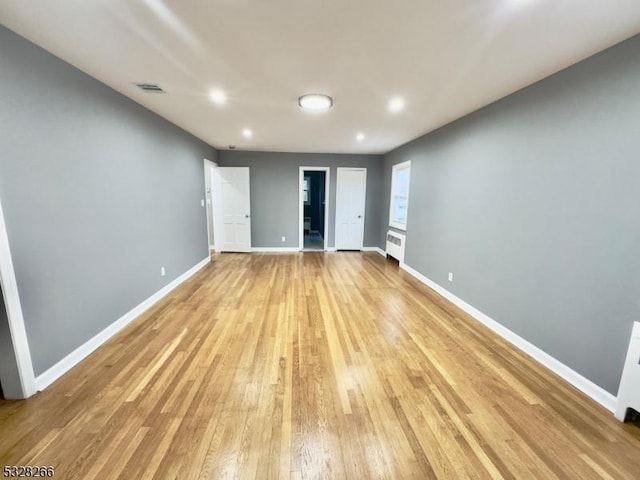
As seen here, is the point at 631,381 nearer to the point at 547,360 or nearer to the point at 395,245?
the point at 547,360

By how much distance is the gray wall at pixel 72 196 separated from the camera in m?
1.71

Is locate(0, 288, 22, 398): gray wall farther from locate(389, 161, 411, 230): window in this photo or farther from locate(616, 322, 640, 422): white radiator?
locate(389, 161, 411, 230): window

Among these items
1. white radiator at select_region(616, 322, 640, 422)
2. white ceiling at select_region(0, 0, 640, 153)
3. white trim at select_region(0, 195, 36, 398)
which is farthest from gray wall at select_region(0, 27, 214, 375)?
white radiator at select_region(616, 322, 640, 422)

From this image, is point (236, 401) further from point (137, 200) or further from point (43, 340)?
point (137, 200)

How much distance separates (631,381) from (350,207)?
5.37 meters

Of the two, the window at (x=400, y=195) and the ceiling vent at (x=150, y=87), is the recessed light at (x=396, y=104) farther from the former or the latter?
the ceiling vent at (x=150, y=87)

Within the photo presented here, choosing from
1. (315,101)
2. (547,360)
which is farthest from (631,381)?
(315,101)

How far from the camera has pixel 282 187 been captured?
20.7ft

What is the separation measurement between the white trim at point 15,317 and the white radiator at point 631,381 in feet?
12.8

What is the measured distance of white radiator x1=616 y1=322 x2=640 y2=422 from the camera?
1.57 m

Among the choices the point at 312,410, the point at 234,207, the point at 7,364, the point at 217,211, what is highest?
the point at 234,207

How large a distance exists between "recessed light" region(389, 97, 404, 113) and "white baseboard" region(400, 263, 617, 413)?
8.24 ft

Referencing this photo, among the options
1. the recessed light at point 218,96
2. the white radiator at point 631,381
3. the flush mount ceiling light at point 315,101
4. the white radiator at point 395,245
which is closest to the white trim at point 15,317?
the recessed light at point 218,96

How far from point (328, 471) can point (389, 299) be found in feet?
8.14
